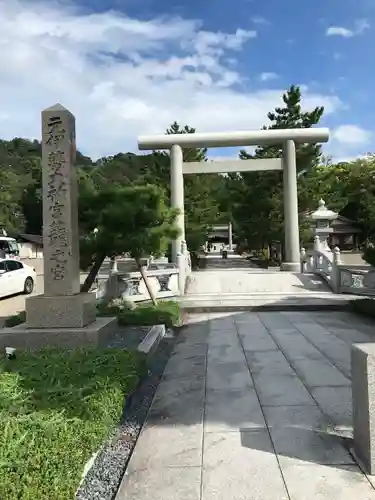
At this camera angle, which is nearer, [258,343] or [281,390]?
[281,390]

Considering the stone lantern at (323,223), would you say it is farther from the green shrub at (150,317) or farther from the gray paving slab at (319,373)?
the gray paving slab at (319,373)

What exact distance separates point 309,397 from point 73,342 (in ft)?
10.6

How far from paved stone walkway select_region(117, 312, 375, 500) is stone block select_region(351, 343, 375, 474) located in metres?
0.13

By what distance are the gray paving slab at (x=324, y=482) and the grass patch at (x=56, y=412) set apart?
1.36 metres

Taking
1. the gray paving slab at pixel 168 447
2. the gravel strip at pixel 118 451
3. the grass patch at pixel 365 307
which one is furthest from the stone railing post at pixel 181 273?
the gray paving slab at pixel 168 447

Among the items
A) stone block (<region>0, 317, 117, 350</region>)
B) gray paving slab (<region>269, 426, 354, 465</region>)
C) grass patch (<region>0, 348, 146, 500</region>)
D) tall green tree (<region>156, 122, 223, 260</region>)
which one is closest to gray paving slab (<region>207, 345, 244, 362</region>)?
grass patch (<region>0, 348, 146, 500</region>)

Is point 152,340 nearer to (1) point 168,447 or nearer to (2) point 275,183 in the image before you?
(1) point 168,447

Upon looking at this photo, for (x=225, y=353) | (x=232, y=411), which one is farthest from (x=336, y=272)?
(x=232, y=411)

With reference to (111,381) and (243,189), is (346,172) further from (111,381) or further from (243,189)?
(111,381)

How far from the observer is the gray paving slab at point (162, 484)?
293 cm

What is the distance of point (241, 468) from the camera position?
10.6 feet

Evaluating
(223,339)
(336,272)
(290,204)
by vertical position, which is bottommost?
(223,339)

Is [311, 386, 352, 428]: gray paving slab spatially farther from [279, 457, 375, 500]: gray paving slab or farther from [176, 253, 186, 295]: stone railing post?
[176, 253, 186, 295]: stone railing post

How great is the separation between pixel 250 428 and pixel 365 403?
118 cm
